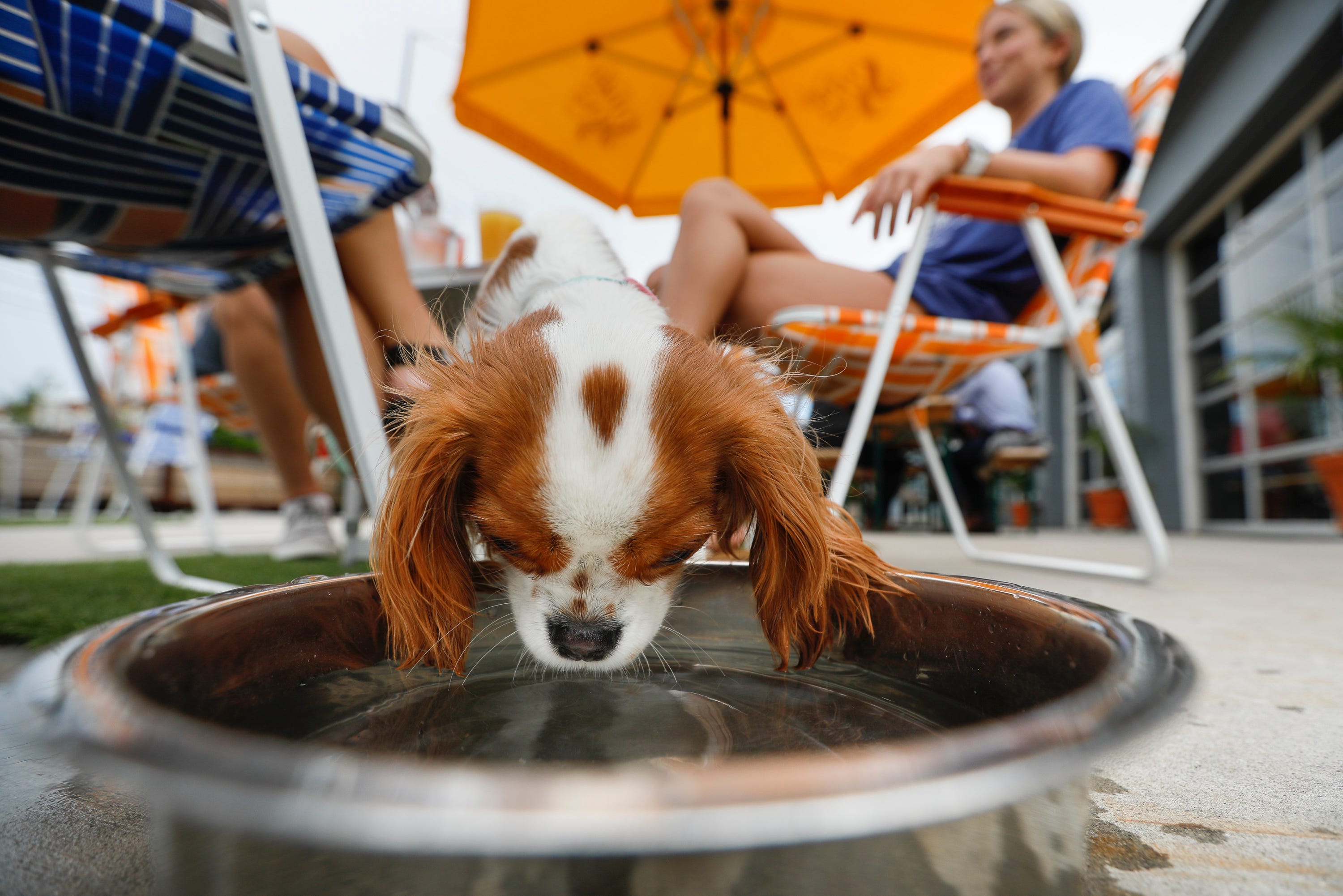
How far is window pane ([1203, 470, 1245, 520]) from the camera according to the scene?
6.72 metres

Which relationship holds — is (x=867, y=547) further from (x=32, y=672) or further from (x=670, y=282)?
(x=670, y=282)

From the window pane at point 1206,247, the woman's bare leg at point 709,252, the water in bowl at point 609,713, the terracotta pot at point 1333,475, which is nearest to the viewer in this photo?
the water in bowl at point 609,713

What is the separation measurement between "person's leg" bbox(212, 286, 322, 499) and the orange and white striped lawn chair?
1990mm

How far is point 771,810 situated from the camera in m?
0.33

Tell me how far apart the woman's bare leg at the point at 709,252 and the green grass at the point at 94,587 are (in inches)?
43.3

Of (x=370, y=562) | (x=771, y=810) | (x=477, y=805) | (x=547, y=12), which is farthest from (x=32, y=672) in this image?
(x=547, y=12)

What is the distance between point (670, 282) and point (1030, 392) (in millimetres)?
11461

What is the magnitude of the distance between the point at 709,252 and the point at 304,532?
1999 millimetres

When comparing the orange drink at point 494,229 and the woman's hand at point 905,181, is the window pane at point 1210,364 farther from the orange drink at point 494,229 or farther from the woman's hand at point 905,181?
the orange drink at point 494,229

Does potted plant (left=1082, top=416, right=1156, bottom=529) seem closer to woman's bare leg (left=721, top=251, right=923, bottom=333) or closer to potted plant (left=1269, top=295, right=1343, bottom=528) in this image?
potted plant (left=1269, top=295, right=1343, bottom=528)

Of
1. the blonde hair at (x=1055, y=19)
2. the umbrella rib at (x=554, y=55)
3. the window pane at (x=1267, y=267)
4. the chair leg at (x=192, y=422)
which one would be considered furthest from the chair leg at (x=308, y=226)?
the window pane at (x=1267, y=267)

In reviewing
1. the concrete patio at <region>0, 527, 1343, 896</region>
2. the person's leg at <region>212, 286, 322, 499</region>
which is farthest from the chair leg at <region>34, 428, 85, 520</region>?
the concrete patio at <region>0, 527, 1343, 896</region>

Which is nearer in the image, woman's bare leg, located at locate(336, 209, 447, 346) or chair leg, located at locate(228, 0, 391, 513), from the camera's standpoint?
chair leg, located at locate(228, 0, 391, 513)

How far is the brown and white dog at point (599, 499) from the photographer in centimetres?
104
